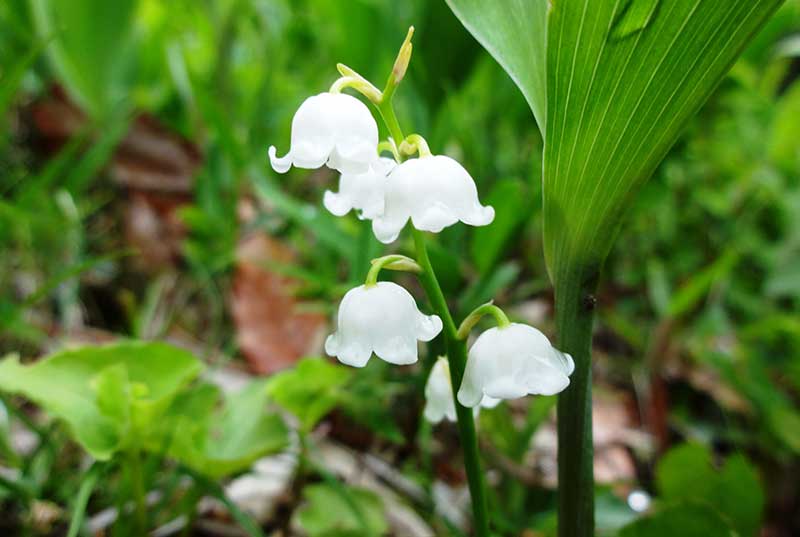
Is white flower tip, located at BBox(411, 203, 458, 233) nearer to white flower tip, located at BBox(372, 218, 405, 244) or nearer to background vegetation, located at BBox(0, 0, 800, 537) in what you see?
white flower tip, located at BBox(372, 218, 405, 244)

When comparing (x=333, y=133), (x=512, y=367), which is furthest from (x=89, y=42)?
(x=512, y=367)

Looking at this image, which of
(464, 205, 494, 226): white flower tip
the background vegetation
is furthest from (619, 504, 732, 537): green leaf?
(464, 205, 494, 226): white flower tip

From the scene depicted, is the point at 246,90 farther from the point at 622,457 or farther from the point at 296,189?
the point at 622,457

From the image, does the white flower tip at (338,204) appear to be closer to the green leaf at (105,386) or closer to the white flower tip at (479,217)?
the white flower tip at (479,217)

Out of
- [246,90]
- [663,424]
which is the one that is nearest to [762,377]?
[663,424]

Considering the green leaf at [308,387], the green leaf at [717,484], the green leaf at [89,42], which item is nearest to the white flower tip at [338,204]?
the green leaf at [308,387]
